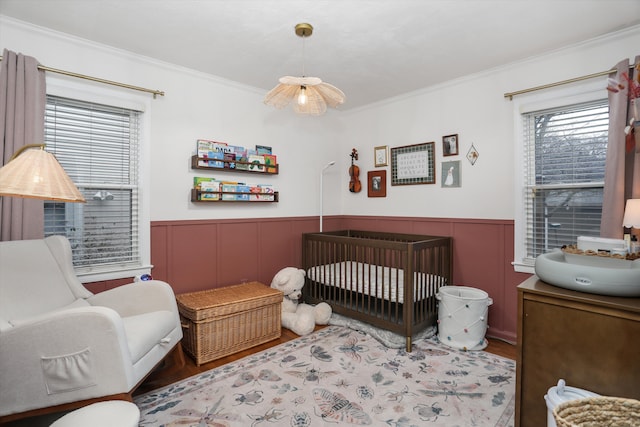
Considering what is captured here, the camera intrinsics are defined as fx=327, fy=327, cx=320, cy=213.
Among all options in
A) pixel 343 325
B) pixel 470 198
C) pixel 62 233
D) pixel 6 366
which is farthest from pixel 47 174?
pixel 470 198

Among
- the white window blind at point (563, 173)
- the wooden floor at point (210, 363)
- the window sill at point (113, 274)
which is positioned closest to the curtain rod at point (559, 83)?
the white window blind at point (563, 173)

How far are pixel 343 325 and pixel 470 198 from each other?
1641 millimetres

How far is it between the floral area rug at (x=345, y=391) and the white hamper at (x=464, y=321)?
3.2 inches

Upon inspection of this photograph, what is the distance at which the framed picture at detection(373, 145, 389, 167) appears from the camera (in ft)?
11.9

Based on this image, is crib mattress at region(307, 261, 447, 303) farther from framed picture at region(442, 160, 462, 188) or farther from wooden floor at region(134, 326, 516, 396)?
framed picture at region(442, 160, 462, 188)

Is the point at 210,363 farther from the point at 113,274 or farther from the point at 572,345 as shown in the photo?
the point at 572,345

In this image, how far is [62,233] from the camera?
2342mm

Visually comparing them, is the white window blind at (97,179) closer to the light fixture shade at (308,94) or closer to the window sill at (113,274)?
the window sill at (113,274)

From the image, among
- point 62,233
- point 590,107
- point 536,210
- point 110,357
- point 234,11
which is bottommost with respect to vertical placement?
point 110,357

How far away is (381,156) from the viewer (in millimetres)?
3668

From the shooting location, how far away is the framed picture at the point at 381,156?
11.9 feet

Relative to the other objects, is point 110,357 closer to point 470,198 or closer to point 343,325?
point 343,325

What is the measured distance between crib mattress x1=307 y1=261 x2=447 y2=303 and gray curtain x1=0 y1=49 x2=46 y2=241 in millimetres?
2201

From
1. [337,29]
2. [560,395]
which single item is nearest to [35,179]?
[337,29]
